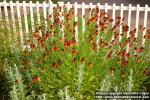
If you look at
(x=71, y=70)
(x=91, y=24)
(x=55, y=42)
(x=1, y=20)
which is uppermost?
(x=1, y=20)

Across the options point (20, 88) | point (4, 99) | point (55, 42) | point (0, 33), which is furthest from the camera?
point (0, 33)

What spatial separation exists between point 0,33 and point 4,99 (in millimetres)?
1885

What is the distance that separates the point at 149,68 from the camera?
5770 millimetres

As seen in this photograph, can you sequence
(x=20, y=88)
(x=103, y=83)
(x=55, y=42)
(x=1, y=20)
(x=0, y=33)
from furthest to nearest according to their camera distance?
(x=1, y=20)
(x=0, y=33)
(x=55, y=42)
(x=20, y=88)
(x=103, y=83)

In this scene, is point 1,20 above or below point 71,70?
above

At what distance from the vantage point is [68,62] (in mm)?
5031

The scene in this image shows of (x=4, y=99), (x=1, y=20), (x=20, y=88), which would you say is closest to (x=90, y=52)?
(x=20, y=88)

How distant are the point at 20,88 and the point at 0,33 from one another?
259cm

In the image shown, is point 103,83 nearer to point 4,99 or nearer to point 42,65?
point 42,65

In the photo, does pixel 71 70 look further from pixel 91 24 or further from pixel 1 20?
pixel 1 20

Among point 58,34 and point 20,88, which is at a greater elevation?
point 58,34

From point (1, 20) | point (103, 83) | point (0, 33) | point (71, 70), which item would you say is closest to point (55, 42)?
point (71, 70)

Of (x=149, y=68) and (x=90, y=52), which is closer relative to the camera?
(x=90, y=52)

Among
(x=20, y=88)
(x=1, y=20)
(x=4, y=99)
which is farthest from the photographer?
(x=1, y=20)
